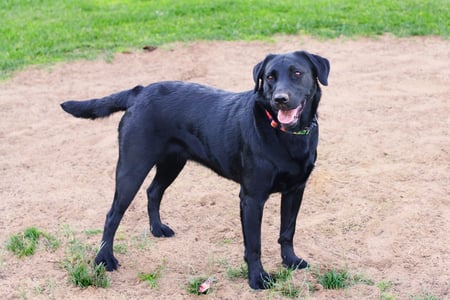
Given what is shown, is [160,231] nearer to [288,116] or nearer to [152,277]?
[152,277]

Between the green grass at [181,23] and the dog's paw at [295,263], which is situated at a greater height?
the green grass at [181,23]

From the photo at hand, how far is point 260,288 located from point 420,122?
3.62 meters

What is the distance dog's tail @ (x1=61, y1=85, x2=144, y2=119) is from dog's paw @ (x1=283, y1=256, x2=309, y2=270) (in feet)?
5.16

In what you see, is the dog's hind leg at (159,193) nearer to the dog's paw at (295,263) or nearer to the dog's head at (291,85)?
the dog's paw at (295,263)

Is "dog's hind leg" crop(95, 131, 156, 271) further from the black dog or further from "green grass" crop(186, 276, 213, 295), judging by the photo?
"green grass" crop(186, 276, 213, 295)

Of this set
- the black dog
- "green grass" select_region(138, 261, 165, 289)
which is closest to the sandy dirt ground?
"green grass" select_region(138, 261, 165, 289)

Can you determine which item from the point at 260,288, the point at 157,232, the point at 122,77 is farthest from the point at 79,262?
the point at 122,77

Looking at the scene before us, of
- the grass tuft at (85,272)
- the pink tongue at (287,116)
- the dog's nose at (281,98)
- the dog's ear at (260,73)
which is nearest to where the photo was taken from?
the dog's nose at (281,98)

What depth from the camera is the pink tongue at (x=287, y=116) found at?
4543mm

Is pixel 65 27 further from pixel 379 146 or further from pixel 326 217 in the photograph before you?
pixel 326 217

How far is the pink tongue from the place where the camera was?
14.9 ft

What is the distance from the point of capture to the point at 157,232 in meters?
5.79

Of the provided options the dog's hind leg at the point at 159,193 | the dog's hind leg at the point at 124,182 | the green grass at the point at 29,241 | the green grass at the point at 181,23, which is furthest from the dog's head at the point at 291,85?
the green grass at the point at 181,23

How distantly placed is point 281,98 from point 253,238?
1.00 meters
